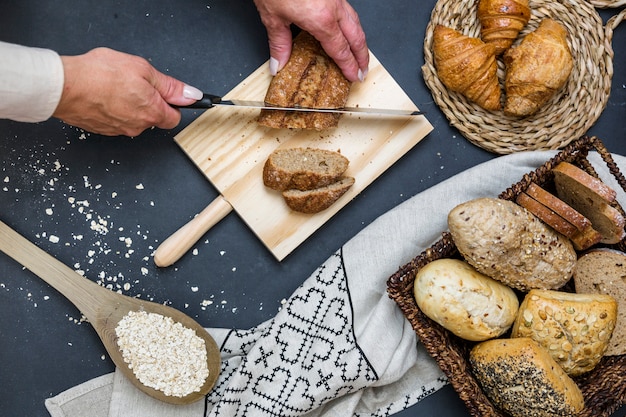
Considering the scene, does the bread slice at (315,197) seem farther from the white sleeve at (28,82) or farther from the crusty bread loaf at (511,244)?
the white sleeve at (28,82)

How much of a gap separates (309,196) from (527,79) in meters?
0.82

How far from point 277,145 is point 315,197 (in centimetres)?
26

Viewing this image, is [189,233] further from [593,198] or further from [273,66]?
[593,198]

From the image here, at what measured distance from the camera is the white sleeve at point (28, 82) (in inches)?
67.4

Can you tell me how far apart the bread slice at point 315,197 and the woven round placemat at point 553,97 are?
0.49 meters

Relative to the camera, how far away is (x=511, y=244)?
1860 mm

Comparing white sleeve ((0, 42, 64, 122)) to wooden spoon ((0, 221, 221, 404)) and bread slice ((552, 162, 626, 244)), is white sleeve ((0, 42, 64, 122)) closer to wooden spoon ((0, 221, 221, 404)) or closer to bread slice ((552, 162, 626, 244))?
wooden spoon ((0, 221, 221, 404))

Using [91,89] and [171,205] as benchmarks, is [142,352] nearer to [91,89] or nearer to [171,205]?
[171,205]

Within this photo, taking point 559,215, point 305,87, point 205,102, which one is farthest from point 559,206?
point 205,102

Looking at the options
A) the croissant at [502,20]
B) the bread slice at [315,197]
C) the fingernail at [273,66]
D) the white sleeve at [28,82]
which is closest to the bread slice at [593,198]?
the croissant at [502,20]

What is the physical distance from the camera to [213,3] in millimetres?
2307

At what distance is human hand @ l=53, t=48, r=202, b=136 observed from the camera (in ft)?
6.12

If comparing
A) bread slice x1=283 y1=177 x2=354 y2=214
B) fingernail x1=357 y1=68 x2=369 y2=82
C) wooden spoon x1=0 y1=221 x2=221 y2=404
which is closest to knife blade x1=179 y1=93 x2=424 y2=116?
fingernail x1=357 y1=68 x2=369 y2=82

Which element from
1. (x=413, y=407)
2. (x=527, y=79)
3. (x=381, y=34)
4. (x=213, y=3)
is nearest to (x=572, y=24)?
(x=527, y=79)
